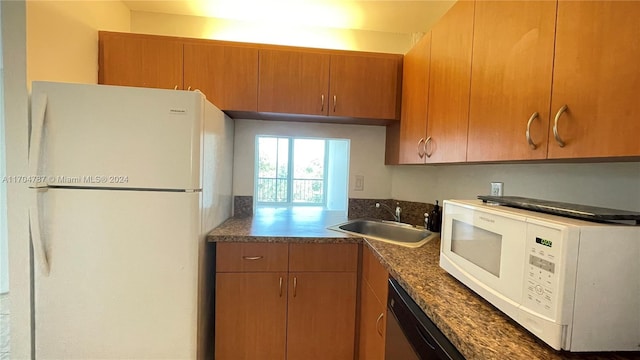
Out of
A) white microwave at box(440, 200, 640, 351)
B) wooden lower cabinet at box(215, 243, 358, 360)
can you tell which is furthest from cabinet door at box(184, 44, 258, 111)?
white microwave at box(440, 200, 640, 351)

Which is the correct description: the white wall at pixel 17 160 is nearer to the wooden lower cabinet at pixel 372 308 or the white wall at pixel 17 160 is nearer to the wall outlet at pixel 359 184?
the wooden lower cabinet at pixel 372 308

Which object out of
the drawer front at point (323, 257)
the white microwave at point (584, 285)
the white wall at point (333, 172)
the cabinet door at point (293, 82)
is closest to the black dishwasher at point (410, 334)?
the white microwave at point (584, 285)

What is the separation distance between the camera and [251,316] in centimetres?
155

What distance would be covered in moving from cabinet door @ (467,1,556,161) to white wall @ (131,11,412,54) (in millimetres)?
1110

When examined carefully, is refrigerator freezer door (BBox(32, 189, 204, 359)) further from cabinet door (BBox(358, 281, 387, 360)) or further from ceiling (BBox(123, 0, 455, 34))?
ceiling (BBox(123, 0, 455, 34))

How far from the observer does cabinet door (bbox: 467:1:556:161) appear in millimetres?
807

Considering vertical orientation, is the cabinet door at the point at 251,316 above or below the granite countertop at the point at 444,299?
below

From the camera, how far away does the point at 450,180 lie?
1830 mm

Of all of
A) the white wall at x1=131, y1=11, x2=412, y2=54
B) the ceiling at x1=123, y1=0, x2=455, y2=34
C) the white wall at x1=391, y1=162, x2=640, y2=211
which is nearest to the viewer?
the white wall at x1=391, y1=162, x2=640, y2=211

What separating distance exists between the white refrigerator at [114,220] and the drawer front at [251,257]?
0.70 ft

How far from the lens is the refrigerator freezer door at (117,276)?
1.24 m

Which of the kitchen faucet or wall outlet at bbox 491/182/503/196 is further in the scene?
the kitchen faucet

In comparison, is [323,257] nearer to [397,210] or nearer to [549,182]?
[397,210]

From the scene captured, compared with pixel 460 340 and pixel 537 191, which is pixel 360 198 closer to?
pixel 537 191
